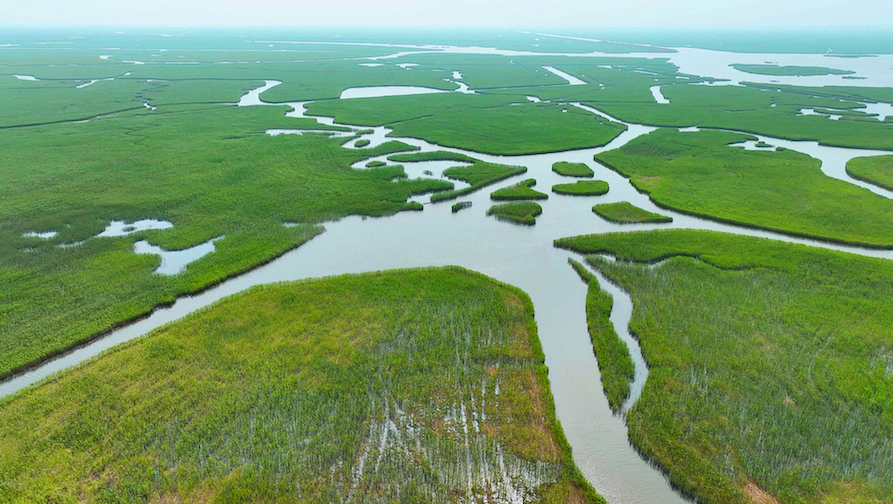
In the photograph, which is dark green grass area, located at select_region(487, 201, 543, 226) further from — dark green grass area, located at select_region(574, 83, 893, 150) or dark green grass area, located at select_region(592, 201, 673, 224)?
dark green grass area, located at select_region(574, 83, 893, 150)

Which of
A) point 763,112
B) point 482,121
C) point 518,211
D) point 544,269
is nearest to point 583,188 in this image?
point 518,211

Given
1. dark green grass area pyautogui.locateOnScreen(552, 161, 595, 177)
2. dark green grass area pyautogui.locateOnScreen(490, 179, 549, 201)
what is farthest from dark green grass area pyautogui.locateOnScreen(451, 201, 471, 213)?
dark green grass area pyautogui.locateOnScreen(552, 161, 595, 177)

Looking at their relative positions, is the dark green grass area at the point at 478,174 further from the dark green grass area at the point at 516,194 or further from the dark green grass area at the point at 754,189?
the dark green grass area at the point at 754,189

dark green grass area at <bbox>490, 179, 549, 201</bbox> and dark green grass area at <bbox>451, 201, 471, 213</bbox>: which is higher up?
dark green grass area at <bbox>490, 179, 549, 201</bbox>

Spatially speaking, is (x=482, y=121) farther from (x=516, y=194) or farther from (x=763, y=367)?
(x=763, y=367)

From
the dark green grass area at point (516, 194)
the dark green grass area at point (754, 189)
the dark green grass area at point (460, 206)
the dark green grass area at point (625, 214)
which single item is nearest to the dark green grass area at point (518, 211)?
the dark green grass area at point (516, 194)

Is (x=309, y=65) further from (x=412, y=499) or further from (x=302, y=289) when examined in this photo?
(x=412, y=499)
